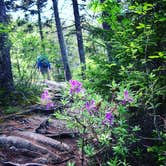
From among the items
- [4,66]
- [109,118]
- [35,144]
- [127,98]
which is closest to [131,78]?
[127,98]

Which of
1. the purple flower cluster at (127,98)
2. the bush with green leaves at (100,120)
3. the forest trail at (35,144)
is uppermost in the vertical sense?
the purple flower cluster at (127,98)

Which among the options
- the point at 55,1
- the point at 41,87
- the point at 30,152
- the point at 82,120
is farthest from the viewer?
the point at 55,1

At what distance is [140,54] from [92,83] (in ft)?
3.40

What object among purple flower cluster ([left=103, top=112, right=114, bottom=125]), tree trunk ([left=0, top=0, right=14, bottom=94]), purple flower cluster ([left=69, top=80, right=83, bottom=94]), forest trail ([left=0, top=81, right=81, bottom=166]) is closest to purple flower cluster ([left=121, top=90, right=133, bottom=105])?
purple flower cluster ([left=103, top=112, right=114, bottom=125])

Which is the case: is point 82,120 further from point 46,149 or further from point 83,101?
point 46,149

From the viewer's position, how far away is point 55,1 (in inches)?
631

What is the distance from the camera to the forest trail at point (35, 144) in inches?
191

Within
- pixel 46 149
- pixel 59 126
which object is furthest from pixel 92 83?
pixel 59 126

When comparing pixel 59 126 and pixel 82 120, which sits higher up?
pixel 82 120

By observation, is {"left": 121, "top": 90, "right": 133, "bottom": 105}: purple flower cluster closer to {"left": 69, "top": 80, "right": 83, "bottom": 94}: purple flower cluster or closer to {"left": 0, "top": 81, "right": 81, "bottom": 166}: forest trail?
{"left": 69, "top": 80, "right": 83, "bottom": 94}: purple flower cluster

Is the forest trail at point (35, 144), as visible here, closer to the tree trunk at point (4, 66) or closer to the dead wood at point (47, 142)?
the dead wood at point (47, 142)

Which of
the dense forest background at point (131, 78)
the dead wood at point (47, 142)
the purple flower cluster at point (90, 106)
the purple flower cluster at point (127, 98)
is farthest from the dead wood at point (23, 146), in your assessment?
the purple flower cluster at point (127, 98)

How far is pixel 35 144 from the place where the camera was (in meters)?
5.20

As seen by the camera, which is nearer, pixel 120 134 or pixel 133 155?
pixel 120 134
